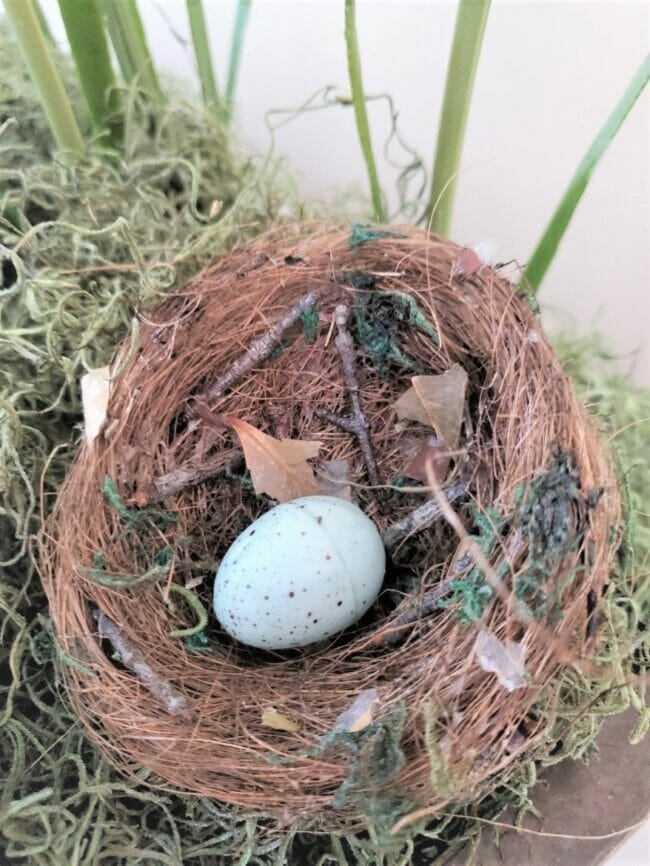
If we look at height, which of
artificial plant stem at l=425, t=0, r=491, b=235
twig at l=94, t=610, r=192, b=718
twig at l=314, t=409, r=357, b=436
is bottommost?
twig at l=94, t=610, r=192, b=718

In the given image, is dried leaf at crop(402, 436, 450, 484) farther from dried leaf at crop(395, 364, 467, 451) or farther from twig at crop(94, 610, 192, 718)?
twig at crop(94, 610, 192, 718)

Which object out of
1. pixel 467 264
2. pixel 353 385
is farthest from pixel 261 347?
pixel 467 264

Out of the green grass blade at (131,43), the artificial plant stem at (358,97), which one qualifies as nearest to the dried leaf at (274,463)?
the artificial plant stem at (358,97)

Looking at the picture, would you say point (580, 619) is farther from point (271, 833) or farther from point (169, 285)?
point (169, 285)

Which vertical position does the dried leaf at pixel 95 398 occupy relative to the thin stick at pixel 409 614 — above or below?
above

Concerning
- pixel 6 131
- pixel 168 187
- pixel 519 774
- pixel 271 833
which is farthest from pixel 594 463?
pixel 6 131

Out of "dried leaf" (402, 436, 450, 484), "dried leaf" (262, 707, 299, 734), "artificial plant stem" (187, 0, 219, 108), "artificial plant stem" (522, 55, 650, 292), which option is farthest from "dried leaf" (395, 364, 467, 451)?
"artificial plant stem" (187, 0, 219, 108)

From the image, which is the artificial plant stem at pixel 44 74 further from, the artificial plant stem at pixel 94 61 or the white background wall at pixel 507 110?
the white background wall at pixel 507 110
